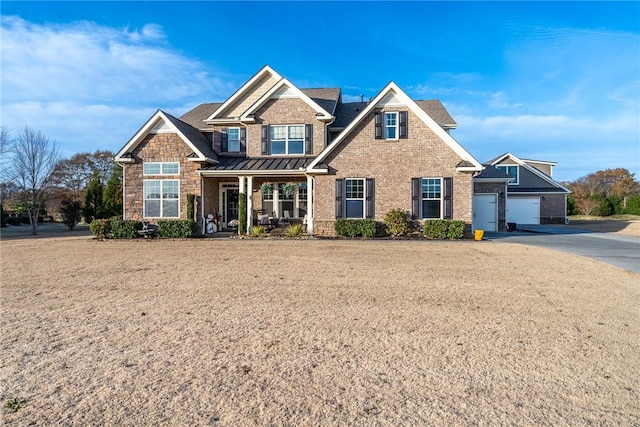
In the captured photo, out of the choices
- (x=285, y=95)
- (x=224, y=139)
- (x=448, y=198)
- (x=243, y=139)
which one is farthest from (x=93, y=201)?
(x=448, y=198)

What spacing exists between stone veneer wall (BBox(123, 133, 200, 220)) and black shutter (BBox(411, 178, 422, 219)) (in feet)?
35.2

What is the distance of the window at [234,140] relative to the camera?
20.4m

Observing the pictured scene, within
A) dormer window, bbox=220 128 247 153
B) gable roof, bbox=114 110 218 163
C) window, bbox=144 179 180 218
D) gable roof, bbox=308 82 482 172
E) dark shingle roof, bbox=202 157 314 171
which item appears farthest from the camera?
dormer window, bbox=220 128 247 153

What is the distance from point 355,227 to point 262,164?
19.3 ft

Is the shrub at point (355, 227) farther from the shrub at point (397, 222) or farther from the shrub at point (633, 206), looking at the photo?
the shrub at point (633, 206)

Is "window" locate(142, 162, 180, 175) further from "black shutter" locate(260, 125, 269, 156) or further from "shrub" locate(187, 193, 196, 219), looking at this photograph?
"black shutter" locate(260, 125, 269, 156)

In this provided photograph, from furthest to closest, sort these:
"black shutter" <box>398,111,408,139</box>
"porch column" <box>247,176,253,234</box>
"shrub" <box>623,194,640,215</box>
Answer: "shrub" <box>623,194,640,215</box> → "porch column" <box>247,176,253,234</box> → "black shutter" <box>398,111,408,139</box>

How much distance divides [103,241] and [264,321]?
1503cm

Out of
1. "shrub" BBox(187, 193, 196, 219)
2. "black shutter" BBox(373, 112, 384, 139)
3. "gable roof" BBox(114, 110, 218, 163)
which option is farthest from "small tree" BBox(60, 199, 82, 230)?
"black shutter" BBox(373, 112, 384, 139)

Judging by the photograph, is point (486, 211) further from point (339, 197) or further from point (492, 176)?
point (339, 197)

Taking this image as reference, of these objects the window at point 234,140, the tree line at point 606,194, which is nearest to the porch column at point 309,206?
the window at point 234,140

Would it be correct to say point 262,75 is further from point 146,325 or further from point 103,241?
point 146,325

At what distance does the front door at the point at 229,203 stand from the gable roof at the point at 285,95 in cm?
443

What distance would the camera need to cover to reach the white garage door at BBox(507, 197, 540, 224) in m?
30.1
